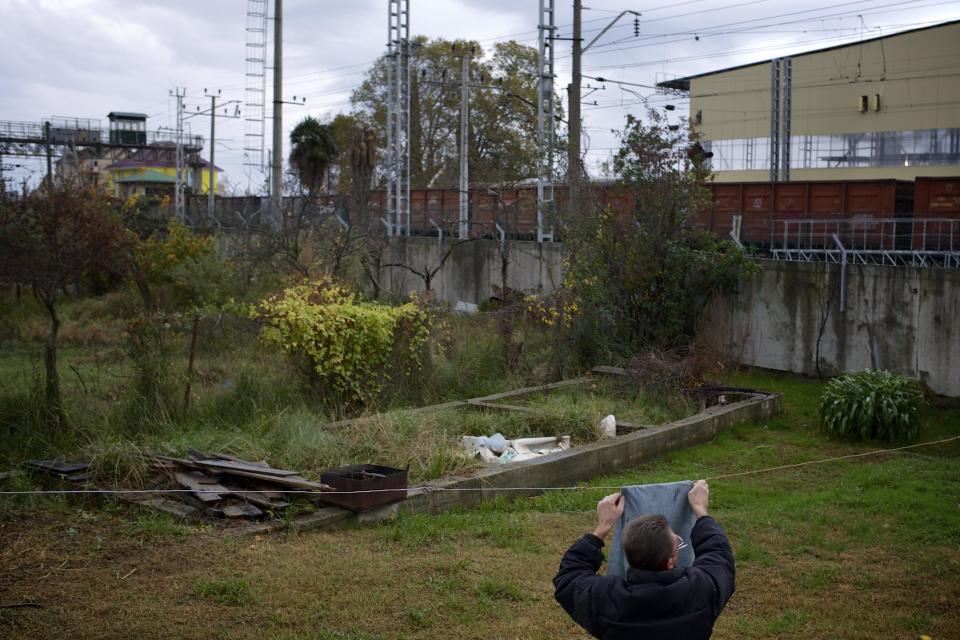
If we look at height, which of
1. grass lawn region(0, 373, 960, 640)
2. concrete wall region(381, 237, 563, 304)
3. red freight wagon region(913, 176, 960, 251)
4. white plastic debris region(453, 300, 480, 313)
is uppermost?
red freight wagon region(913, 176, 960, 251)

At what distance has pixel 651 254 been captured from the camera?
1814cm

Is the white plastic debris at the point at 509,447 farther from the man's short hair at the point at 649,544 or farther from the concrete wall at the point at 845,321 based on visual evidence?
the concrete wall at the point at 845,321

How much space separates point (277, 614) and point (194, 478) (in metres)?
3.05

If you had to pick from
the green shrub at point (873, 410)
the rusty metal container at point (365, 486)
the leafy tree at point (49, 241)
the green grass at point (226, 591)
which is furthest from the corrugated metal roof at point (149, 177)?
the green grass at point (226, 591)

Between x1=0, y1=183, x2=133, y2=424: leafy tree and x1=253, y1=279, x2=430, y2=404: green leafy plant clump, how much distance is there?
3.14m

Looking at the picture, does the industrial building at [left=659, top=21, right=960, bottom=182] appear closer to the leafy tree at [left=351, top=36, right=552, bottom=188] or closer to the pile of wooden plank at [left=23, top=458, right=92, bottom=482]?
the leafy tree at [left=351, top=36, right=552, bottom=188]

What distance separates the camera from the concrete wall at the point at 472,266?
25438mm

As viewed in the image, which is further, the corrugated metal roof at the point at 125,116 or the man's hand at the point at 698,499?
the corrugated metal roof at the point at 125,116

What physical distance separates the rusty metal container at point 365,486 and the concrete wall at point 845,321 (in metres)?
11.1

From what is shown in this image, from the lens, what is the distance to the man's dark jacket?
153 inches

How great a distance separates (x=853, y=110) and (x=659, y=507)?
44477mm

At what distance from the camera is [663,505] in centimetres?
454

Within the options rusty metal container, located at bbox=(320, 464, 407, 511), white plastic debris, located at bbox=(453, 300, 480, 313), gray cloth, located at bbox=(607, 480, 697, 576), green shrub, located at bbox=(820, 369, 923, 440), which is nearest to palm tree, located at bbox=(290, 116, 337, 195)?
white plastic debris, located at bbox=(453, 300, 480, 313)

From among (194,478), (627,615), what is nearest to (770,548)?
(627,615)
